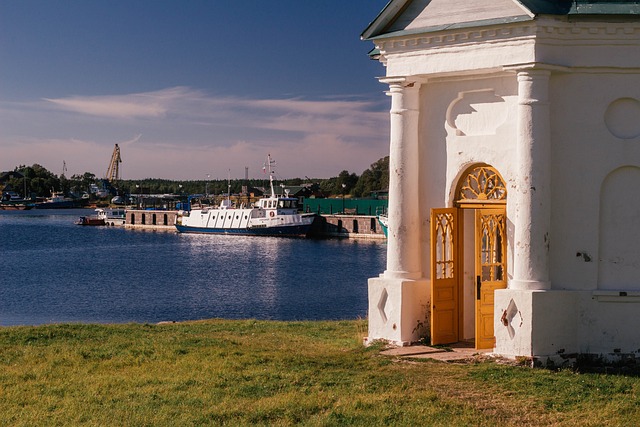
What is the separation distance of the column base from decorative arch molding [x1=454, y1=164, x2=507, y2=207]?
138 cm

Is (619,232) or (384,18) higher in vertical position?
(384,18)

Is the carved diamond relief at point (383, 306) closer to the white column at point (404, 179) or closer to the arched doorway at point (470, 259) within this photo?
the white column at point (404, 179)

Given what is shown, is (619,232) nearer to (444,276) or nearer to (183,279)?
(444,276)

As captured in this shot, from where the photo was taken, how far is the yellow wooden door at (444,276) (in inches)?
497

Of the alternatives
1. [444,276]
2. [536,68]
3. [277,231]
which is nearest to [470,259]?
[444,276]

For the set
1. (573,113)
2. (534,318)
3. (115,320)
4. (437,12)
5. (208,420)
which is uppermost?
(437,12)

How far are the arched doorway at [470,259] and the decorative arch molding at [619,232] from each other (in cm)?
132

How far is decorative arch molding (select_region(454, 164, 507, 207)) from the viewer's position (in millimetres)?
12289

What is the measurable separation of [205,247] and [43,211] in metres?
129

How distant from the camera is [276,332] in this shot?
1662 cm

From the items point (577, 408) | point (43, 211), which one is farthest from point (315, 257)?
point (43, 211)

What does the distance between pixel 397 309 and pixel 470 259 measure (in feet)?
4.58

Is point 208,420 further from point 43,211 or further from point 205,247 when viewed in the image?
point 43,211

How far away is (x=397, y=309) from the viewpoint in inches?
502
